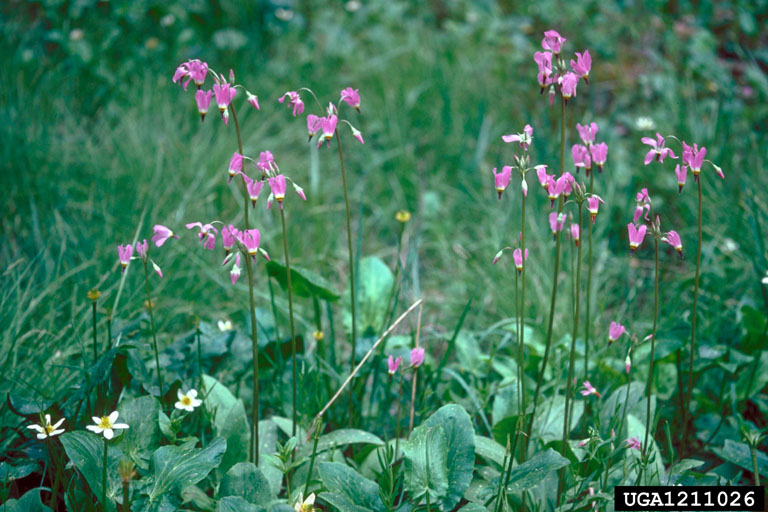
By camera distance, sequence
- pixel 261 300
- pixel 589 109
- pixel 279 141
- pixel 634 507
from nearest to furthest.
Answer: pixel 634 507, pixel 261 300, pixel 279 141, pixel 589 109

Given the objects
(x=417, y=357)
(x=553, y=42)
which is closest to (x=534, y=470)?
(x=417, y=357)

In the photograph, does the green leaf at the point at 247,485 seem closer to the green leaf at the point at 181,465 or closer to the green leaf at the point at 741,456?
the green leaf at the point at 181,465

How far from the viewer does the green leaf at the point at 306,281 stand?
174 centimetres

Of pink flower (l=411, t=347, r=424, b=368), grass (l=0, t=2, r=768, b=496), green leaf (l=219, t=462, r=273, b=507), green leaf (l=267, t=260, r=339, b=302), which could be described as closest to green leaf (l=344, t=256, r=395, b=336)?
grass (l=0, t=2, r=768, b=496)

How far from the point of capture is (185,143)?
2969mm

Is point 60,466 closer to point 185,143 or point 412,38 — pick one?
point 185,143

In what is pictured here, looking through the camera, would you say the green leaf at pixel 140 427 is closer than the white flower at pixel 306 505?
No

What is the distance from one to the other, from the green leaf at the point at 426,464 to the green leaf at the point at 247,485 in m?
0.29

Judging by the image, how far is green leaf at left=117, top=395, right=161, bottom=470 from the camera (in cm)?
142

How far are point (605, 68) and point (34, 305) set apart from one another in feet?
10.2

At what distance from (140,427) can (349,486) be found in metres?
0.47

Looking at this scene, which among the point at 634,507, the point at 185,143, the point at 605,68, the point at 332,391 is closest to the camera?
the point at 634,507

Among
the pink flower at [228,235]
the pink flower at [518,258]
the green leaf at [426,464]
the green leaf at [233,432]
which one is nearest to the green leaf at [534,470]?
the green leaf at [426,464]

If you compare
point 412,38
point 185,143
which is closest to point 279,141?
point 185,143
